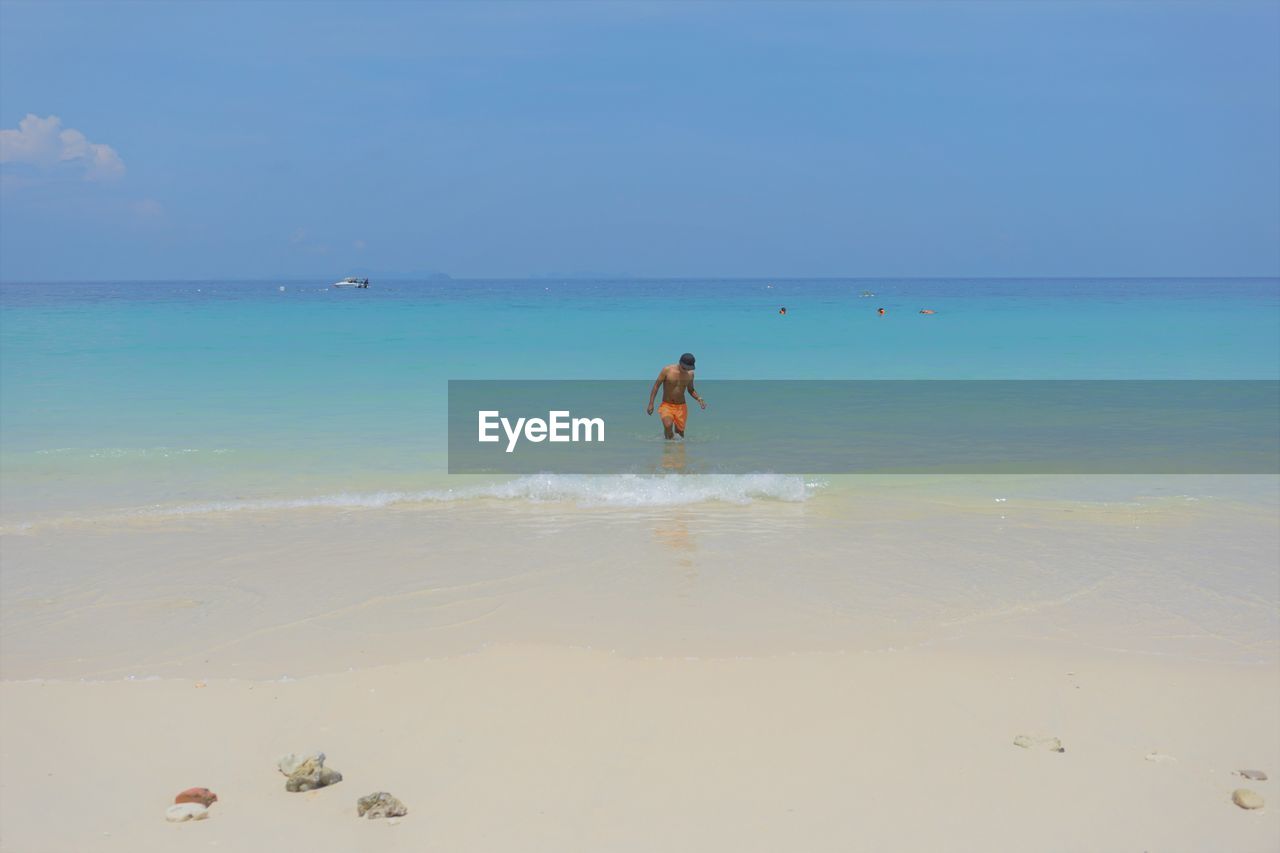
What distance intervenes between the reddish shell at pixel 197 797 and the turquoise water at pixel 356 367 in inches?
244

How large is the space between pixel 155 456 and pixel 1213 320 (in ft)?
163

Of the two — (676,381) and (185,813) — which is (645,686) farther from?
(676,381)

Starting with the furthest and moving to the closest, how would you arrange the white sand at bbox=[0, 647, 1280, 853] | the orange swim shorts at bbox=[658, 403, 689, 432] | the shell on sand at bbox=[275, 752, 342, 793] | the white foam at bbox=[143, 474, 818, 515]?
the orange swim shorts at bbox=[658, 403, 689, 432], the white foam at bbox=[143, 474, 818, 515], the shell on sand at bbox=[275, 752, 342, 793], the white sand at bbox=[0, 647, 1280, 853]

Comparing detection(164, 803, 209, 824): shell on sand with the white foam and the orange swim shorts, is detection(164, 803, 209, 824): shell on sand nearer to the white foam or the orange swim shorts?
the white foam

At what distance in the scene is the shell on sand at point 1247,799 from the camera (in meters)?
3.87

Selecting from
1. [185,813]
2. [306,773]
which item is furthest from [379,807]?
[185,813]

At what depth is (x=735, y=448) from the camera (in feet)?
43.6

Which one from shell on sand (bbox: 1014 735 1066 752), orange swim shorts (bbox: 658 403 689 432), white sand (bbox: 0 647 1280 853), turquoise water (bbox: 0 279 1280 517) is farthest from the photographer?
Answer: orange swim shorts (bbox: 658 403 689 432)

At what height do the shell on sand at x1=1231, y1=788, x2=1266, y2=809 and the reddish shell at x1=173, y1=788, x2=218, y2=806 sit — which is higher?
the shell on sand at x1=1231, y1=788, x2=1266, y2=809

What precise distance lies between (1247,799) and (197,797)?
12.4 feet

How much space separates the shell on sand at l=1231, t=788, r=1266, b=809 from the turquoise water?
7894 millimetres

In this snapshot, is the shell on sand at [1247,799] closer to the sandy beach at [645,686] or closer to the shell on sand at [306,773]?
the sandy beach at [645,686]

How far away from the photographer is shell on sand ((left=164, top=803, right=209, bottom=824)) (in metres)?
3.73

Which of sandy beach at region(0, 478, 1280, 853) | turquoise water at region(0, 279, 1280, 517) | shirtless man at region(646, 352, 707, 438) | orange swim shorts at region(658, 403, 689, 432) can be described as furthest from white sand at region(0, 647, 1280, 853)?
orange swim shorts at region(658, 403, 689, 432)
